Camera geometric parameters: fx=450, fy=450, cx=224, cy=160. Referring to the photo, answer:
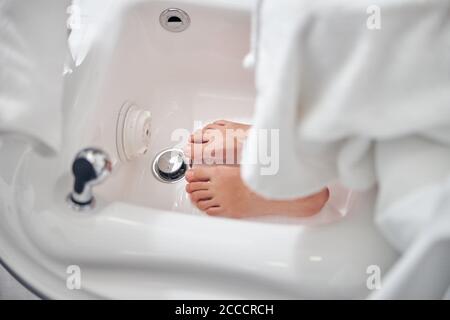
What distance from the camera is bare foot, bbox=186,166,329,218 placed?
2.03 feet

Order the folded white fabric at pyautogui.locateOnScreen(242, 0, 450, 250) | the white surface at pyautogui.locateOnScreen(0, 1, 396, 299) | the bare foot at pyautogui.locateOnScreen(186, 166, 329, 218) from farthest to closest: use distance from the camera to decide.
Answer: the bare foot at pyautogui.locateOnScreen(186, 166, 329, 218) < the white surface at pyautogui.locateOnScreen(0, 1, 396, 299) < the folded white fabric at pyautogui.locateOnScreen(242, 0, 450, 250)

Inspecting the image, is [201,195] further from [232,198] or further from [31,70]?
[31,70]

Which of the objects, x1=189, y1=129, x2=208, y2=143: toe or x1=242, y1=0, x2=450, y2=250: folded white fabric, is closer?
x1=242, y1=0, x2=450, y2=250: folded white fabric

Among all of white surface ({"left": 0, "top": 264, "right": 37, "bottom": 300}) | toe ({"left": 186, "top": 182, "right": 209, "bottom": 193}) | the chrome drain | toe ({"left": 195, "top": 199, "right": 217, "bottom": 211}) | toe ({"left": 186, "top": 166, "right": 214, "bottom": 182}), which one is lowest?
white surface ({"left": 0, "top": 264, "right": 37, "bottom": 300})

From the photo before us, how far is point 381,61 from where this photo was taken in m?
0.38

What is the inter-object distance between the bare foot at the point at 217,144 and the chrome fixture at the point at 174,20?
0.17 metres

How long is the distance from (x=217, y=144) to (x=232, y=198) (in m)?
0.10

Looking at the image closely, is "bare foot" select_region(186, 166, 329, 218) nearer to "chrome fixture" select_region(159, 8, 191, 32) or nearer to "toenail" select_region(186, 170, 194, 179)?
"toenail" select_region(186, 170, 194, 179)

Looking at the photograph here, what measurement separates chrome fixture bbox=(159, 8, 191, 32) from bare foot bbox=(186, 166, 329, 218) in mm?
229

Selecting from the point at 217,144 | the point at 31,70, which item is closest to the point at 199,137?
the point at 217,144

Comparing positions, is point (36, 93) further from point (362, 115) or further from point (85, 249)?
point (362, 115)

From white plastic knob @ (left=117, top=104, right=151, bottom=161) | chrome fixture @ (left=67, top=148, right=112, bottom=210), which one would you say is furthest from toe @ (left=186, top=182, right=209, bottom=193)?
chrome fixture @ (left=67, top=148, right=112, bottom=210)

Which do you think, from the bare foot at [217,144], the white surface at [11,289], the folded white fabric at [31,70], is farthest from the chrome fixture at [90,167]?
the bare foot at [217,144]

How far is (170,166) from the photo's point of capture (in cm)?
75
